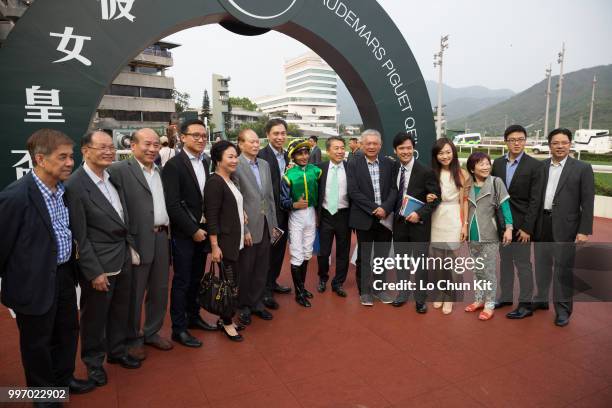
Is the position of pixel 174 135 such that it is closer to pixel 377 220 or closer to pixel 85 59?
pixel 85 59

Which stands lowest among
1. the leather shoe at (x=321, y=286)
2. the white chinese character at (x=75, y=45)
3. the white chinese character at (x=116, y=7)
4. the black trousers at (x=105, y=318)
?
the leather shoe at (x=321, y=286)

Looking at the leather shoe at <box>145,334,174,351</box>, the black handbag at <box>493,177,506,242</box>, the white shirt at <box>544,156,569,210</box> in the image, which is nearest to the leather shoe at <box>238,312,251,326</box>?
the leather shoe at <box>145,334,174,351</box>

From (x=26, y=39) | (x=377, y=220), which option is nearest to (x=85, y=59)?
(x=26, y=39)

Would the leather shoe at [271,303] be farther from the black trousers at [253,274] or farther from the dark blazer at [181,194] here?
the dark blazer at [181,194]

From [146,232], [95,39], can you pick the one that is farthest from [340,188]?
[95,39]

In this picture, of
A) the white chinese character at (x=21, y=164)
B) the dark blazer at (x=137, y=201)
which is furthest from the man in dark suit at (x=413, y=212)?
the white chinese character at (x=21, y=164)

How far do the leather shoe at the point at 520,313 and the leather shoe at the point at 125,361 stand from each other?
117 inches

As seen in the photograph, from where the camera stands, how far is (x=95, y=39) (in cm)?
357

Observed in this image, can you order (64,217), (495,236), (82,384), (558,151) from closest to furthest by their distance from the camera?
(64,217)
(82,384)
(558,151)
(495,236)

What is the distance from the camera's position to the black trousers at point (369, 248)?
12.7 ft

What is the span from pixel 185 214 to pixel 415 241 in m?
2.00

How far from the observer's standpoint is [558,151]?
3.31 m

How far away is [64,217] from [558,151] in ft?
11.7

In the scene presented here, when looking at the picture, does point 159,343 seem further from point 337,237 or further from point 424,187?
Result: point 424,187
